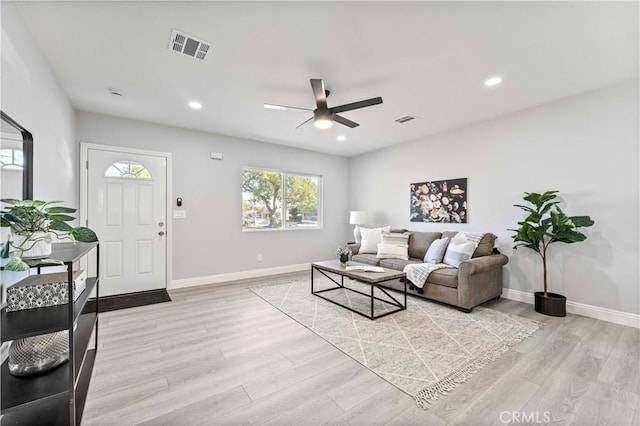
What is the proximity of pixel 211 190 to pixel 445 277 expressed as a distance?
3863mm

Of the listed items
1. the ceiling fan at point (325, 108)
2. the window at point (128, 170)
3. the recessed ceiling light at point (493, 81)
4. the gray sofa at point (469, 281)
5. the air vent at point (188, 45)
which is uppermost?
the air vent at point (188, 45)

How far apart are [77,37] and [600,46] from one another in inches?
170

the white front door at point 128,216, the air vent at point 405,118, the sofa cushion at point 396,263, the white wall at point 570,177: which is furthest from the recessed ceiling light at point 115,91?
the white wall at point 570,177

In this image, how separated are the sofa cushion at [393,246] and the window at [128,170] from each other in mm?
3874

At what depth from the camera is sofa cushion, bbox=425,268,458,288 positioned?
329 centimetres

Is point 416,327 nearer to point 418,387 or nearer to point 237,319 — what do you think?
point 418,387

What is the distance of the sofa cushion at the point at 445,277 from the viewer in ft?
10.8

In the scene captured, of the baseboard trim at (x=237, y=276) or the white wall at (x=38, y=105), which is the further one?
the baseboard trim at (x=237, y=276)

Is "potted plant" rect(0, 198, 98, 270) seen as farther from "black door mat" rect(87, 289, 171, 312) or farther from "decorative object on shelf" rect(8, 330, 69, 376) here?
"black door mat" rect(87, 289, 171, 312)

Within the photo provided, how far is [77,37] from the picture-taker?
2143 millimetres

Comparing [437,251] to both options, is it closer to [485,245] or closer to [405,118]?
[485,245]

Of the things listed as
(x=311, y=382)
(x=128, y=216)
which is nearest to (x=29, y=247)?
(x=311, y=382)

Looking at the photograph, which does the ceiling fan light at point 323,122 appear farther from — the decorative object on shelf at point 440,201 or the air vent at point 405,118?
the decorative object on shelf at point 440,201

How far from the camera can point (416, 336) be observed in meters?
2.61
